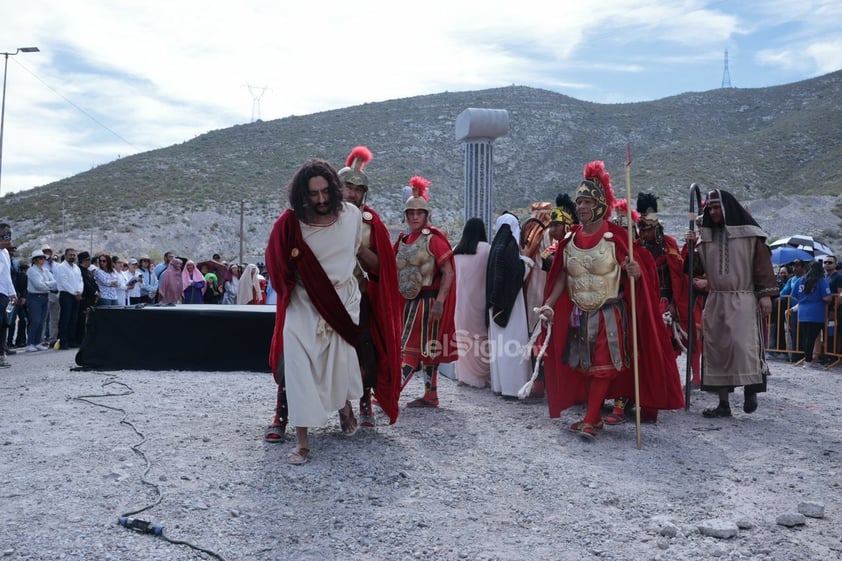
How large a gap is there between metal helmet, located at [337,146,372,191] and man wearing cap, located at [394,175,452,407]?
120 cm

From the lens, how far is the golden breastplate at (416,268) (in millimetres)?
7098

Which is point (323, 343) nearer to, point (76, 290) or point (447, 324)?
point (447, 324)

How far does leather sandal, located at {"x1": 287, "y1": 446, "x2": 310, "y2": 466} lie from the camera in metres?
4.77

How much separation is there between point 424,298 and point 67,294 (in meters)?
8.65

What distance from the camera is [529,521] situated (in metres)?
4.00

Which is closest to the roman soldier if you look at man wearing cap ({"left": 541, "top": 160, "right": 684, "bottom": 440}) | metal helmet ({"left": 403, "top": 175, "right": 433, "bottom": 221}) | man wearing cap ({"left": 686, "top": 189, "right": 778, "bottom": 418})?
man wearing cap ({"left": 541, "top": 160, "right": 684, "bottom": 440})

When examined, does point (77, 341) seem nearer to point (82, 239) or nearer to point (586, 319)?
point (586, 319)

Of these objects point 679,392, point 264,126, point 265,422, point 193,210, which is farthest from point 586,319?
point 264,126

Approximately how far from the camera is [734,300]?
6.96 metres

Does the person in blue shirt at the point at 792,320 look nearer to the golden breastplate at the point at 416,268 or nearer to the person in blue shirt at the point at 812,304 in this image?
the person in blue shirt at the point at 812,304

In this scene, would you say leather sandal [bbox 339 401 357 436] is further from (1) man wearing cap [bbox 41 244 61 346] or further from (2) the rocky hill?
(2) the rocky hill

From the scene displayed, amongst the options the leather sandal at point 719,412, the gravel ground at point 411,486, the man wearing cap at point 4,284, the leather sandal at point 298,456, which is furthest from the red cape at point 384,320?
the man wearing cap at point 4,284

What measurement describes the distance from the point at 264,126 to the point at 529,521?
61.0 meters

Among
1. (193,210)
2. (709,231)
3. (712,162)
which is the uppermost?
(712,162)
